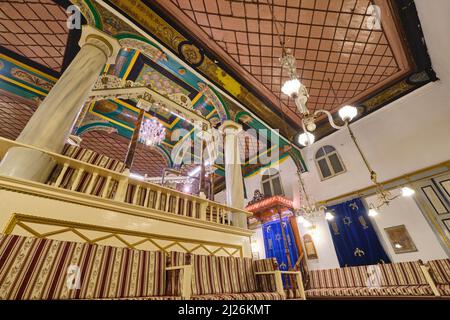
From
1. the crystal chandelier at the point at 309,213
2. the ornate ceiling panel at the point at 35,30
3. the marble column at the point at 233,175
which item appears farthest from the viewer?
the crystal chandelier at the point at 309,213

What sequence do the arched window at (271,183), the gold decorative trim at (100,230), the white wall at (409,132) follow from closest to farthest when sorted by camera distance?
the gold decorative trim at (100,230) < the white wall at (409,132) < the arched window at (271,183)

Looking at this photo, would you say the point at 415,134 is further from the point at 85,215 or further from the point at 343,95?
the point at 85,215

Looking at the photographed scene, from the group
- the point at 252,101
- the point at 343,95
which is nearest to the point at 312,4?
the point at 252,101

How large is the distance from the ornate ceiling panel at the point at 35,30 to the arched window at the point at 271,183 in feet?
30.7

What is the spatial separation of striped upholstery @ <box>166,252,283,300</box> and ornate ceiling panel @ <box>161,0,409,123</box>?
5.65 m

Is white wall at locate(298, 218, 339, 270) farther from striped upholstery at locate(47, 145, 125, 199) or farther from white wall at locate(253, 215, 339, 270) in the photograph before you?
striped upholstery at locate(47, 145, 125, 199)

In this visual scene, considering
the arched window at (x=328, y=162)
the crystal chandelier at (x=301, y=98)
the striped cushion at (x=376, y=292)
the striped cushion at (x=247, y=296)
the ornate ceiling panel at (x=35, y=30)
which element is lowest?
the striped cushion at (x=376, y=292)

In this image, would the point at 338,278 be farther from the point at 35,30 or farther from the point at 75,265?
the point at 35,30

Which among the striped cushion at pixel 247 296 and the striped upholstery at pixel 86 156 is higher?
the striped upholstery at pixel 86 156

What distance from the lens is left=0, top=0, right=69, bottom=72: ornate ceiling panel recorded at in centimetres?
482

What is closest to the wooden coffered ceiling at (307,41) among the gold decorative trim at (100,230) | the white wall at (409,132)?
the white wall at (409,132)

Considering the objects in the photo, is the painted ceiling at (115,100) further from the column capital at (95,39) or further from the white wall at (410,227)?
the white wall at (410,227)

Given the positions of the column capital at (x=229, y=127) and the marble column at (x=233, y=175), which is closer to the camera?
the marble column at (x=233, y=175)

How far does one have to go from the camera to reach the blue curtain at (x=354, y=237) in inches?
247
